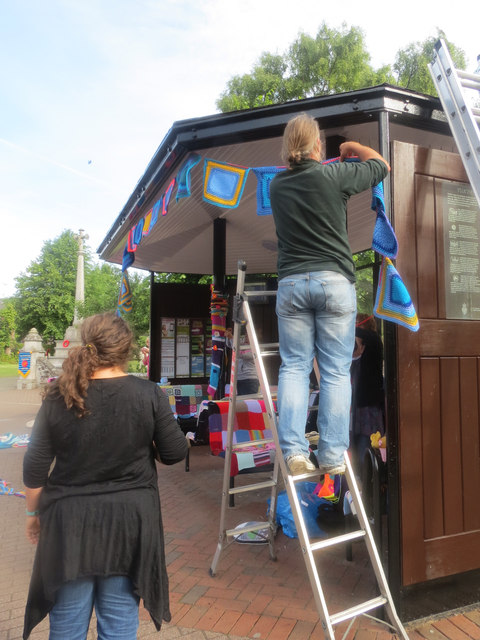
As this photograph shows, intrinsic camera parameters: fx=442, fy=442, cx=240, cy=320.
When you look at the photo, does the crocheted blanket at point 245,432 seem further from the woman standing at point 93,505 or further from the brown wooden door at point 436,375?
the woman standing at point 93,505

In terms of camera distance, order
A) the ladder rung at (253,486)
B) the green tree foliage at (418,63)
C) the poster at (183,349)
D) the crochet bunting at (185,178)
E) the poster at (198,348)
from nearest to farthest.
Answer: the ladder rung at (253,486)
the crochet bunting at (185,178)
the poster at (183,349)
the poster at (198,348)
the green tree foliage at (418,63)

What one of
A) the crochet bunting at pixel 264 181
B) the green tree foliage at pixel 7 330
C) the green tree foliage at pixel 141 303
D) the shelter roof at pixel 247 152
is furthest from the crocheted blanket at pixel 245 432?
the green tree foliage at pixel 7 330

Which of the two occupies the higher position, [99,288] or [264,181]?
[99,288]

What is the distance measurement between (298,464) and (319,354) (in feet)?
1.83

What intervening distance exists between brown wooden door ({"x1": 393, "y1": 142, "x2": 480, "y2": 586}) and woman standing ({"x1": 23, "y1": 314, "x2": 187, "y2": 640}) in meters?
1.63

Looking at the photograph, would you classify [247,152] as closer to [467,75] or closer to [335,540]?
[467,75]

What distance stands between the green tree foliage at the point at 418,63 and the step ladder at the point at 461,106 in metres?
15.4

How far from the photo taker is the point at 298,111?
3203 mm

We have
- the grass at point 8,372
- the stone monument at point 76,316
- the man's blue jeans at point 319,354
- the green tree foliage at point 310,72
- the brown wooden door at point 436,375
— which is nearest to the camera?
the man's blue jeans at point 319,354

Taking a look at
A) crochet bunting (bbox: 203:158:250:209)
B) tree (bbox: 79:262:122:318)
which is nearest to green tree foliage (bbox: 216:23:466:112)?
tree (bbox: 79:262:122:318)

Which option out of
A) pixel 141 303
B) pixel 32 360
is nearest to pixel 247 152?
pixel 141 303

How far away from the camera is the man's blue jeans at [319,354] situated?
85.6 inches

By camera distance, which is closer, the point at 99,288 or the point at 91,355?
the point at 91,355

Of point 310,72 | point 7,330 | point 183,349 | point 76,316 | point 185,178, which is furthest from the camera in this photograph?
point 7,330
